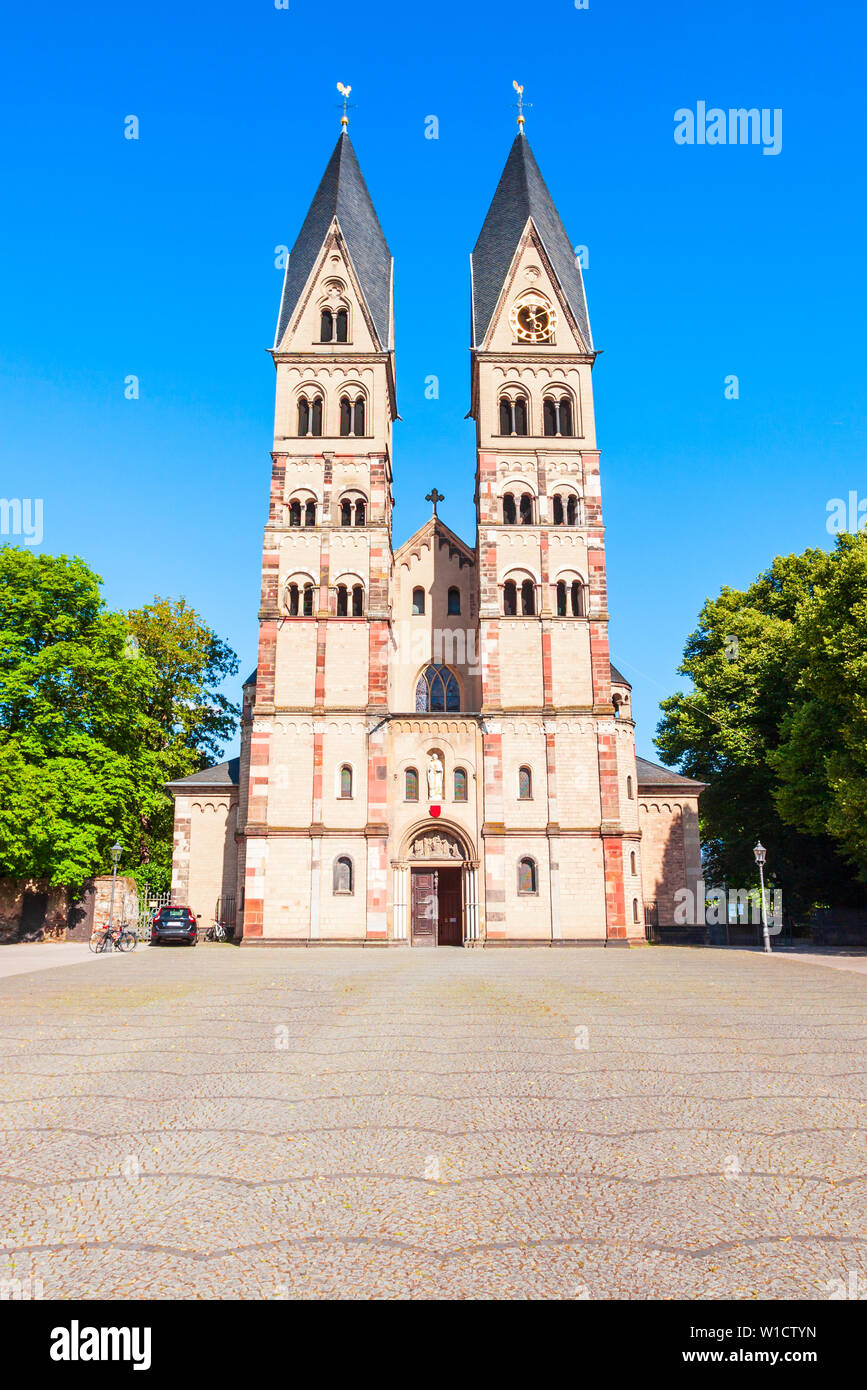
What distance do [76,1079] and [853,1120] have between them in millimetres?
6655

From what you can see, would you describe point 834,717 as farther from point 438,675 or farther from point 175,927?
point 175,927

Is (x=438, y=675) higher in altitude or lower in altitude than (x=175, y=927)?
higher

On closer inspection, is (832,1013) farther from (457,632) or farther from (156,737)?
(156,737)

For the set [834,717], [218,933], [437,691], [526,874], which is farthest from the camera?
[437,691]

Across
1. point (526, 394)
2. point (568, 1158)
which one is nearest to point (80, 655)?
point (526, 394)

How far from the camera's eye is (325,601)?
1521 inches

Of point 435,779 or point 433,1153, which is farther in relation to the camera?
point 435,779

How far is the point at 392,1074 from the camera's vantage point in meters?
9.14

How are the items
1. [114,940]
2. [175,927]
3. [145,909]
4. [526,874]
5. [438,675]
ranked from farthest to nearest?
[145,909], [438,675], [526,874], [175,927], [114,940]

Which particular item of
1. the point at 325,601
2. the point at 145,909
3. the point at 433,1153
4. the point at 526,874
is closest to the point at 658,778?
the point at 526,874

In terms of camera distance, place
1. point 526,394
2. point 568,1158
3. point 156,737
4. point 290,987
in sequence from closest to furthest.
Answer: point 568,1158 → point 290,987 → point 526,394 → point 156,737

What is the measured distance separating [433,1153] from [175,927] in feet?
102

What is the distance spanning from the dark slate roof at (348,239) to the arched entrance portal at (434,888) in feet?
71.6

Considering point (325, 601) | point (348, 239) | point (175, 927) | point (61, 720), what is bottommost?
point (175, 927)
